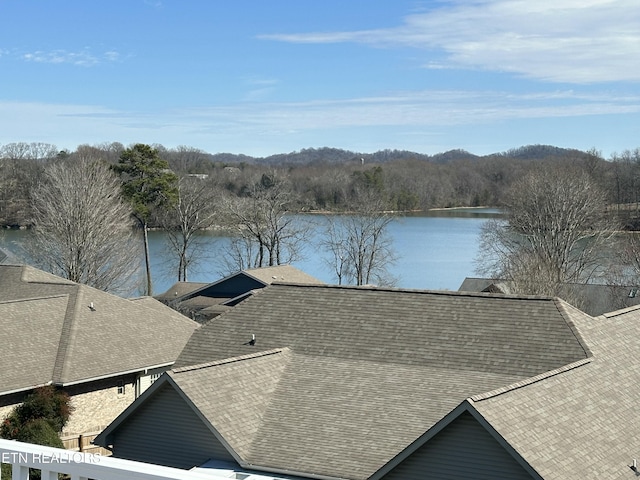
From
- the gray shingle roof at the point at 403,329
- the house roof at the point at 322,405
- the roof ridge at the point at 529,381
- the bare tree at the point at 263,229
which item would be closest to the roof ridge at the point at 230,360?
the house roof at the point at 322,405

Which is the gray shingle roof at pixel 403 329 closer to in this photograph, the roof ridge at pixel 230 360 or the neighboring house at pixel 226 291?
the roof ridge at pixel 230 360

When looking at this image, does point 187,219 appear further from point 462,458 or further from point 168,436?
point 462,458

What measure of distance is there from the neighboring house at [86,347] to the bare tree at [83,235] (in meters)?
16.2

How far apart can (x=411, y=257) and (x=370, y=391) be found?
55538mm

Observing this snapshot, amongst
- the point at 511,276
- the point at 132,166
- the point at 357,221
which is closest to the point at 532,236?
the point at 511,276

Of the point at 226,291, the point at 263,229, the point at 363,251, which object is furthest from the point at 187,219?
the point at 226,291

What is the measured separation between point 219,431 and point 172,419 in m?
1.26

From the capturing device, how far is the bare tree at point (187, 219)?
A: 6072cm

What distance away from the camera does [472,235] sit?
90.4m

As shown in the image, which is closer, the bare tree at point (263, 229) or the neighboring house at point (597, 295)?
the neighboring house at point (597, 295)

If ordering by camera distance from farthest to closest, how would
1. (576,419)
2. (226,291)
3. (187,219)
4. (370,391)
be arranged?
(187,219)
(226,291)
(370,391)
(576,419)

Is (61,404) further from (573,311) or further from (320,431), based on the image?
(573,311)

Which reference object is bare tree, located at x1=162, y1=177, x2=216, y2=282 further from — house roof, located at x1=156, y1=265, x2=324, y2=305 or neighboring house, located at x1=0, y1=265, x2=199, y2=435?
neighboring house, located at x1=0, y1=265, x2=199, y2=435

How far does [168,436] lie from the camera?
15781 mm
